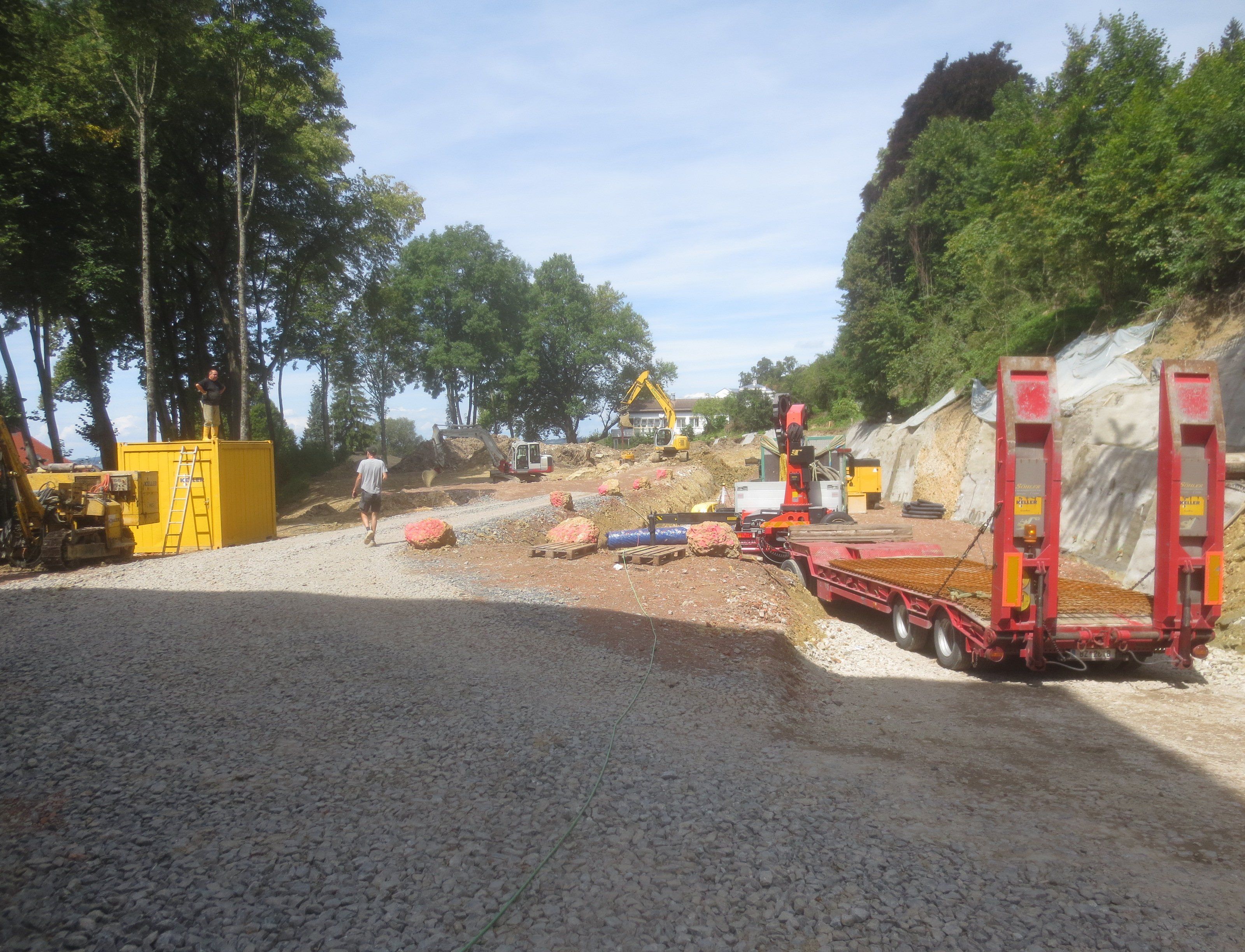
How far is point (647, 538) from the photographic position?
13.2 meters

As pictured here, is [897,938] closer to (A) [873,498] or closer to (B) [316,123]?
(A) [873,498]

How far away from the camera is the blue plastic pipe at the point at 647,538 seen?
13.0 metres

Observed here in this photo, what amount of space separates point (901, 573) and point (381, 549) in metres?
9.04

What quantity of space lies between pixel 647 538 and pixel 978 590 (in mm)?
5954

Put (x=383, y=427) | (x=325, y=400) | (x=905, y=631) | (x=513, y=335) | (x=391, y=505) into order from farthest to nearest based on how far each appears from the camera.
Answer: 1. (x=513, y=335)
2. (x=383, y=427)
3. (x=325, y=400)
4. (x=391, y=505)
5. (x=905, y=631)

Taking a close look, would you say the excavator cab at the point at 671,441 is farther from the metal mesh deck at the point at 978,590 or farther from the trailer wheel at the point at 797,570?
the metal mesh deck at the point at 978,590

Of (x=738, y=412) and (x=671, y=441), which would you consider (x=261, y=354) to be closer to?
(x=671, y=441)

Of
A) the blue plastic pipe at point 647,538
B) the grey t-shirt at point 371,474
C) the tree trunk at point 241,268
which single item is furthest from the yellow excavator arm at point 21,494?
the tree trunk at point 241,268

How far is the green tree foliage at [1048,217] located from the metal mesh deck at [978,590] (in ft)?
32.7

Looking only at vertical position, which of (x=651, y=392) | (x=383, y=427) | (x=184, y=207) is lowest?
(x=383, y=427)

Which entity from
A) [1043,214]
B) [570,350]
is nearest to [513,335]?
[570,350]

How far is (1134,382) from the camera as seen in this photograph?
15.3 meters

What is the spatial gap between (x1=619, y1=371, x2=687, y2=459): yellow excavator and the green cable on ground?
28876 mm


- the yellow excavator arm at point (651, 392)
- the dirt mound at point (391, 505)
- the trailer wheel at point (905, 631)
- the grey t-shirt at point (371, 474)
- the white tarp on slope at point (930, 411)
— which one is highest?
the yellow excavator arm at point (651, 392)
